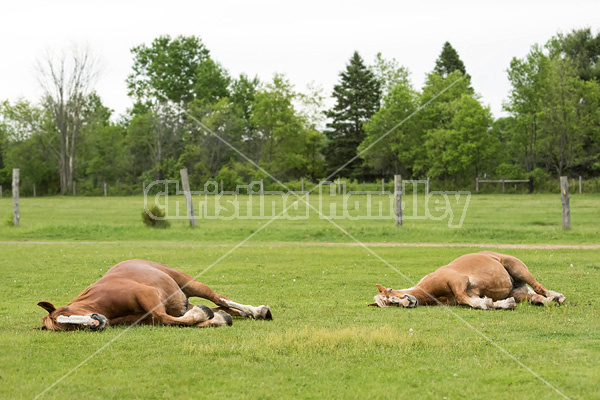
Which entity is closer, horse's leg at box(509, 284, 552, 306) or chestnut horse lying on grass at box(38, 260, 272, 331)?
chestnut horse lying on grass at box(38, 260, 272, 331)

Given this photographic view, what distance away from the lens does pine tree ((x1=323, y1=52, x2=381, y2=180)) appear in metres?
78.0

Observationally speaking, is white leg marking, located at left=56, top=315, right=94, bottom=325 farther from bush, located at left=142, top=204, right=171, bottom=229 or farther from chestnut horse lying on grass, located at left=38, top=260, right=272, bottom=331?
bush, located at left=142, top=204, right=171, bottom=229

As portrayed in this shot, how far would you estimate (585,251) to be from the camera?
17.0 m

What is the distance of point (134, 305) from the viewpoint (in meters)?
7.34

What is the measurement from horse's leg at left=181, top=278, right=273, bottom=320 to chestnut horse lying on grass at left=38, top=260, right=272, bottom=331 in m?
0.01

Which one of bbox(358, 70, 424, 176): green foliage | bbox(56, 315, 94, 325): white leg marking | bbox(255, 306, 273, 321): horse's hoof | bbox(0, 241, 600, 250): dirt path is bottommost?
bbox(0, 241, 600, 250): dirt path

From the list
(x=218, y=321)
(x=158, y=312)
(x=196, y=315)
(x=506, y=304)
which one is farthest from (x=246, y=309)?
(x=506, y=304)

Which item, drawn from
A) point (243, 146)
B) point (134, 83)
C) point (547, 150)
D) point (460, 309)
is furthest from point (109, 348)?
point (134, 83)

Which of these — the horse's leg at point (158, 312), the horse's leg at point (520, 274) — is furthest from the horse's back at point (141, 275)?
the horse's leg at point (520, 274)

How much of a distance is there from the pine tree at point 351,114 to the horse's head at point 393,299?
6838cm

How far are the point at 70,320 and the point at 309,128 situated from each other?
7792 cm

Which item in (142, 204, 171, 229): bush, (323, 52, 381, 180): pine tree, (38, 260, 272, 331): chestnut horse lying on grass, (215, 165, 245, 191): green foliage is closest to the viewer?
(38, 260, 272, 331): chestnut horse lying on grass

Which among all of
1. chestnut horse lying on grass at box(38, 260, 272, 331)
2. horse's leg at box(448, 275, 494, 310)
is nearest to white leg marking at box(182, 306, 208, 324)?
chestnut horse lying on grass at box(38, 260, 272, 331)

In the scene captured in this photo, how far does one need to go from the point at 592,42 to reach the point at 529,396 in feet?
239
